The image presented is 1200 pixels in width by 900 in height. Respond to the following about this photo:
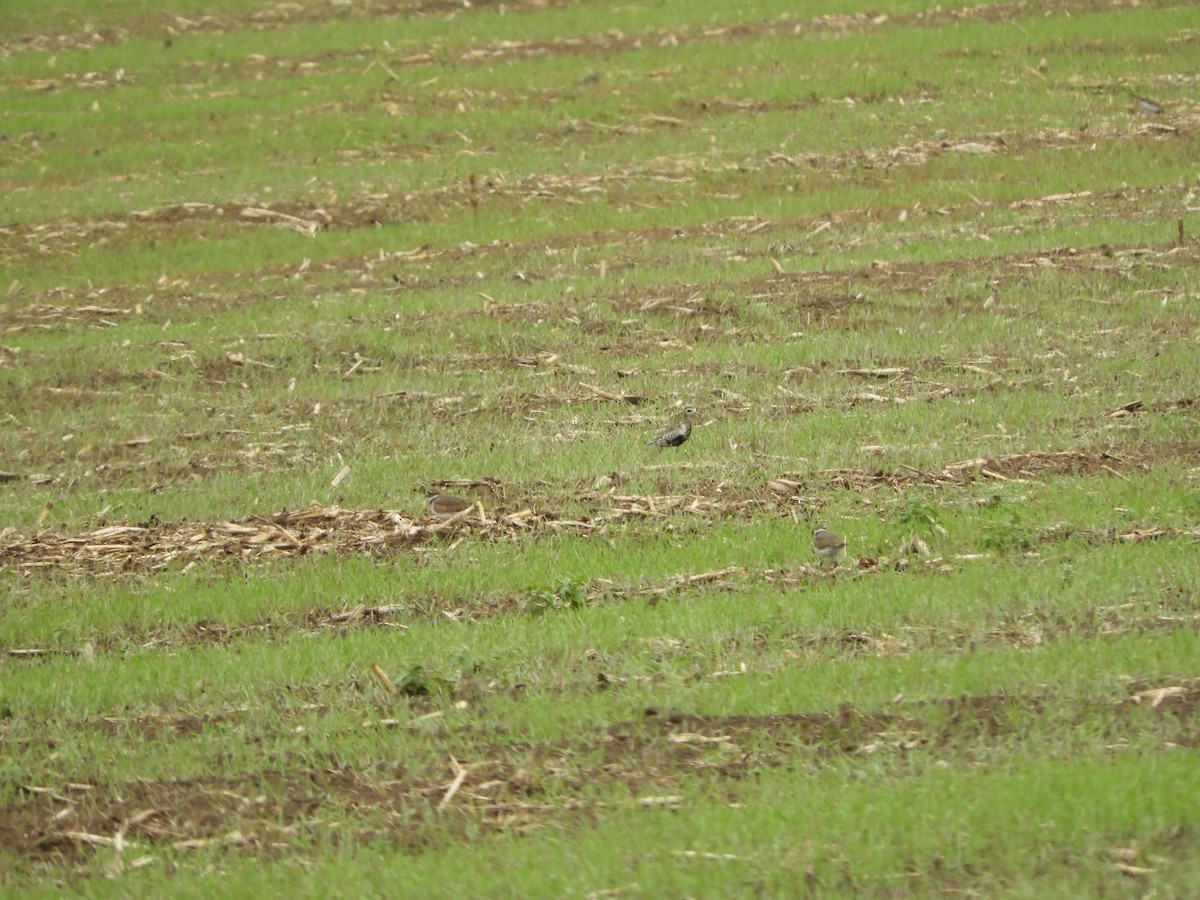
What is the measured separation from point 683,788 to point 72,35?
2833 centimetres

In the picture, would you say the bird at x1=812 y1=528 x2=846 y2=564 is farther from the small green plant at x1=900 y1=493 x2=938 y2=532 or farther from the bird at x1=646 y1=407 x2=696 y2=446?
the bird at x1=646 y1=407 x2=696 y2=446

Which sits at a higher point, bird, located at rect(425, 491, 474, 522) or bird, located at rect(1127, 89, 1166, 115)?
bird, located at rect(1127, 89, 1166, 115)

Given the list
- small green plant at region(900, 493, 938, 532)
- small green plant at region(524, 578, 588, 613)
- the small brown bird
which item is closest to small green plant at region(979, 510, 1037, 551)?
small green plant at region(900, 493, 938, 532)

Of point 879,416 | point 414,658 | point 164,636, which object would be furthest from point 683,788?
point 879,416

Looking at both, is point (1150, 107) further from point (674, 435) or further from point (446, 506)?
point (446, 506)

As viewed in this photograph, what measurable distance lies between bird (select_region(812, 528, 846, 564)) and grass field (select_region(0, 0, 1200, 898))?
0.20 meters

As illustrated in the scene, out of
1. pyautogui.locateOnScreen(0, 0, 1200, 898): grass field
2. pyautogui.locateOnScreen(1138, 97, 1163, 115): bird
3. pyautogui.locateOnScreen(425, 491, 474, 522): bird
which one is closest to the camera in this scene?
pyautogui.locateOnScreen(0, 0, 1200, 898): grass field

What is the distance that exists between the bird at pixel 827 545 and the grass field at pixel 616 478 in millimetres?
202

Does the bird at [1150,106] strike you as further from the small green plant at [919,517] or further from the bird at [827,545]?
the bird at [827,545]

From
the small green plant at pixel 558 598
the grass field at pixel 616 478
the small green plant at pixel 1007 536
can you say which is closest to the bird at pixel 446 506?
the grass field at pixel 616 478

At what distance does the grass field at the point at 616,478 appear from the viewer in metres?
6.68

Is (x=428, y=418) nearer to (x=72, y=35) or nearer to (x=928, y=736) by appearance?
(x=928, y=736)

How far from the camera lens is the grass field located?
6684 millimetres

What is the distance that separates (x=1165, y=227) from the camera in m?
17.9
